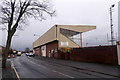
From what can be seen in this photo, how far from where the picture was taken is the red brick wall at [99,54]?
22286mm

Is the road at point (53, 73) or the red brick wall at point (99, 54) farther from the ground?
the red brick wall at point (99, 54)

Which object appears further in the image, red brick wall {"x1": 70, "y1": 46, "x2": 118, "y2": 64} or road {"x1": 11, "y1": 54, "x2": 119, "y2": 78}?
red brick wall {"x1": 70, "y1": 46, "x2": 118, "y2": 64}

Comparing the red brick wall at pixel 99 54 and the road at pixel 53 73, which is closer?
the road at pixel 53 73

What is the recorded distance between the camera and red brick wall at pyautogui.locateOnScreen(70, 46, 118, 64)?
2229 cm

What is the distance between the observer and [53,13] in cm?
2106

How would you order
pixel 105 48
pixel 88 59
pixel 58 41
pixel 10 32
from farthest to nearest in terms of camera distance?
pixel 58 41 < pixel 88 59 < pixel 105 48 < pixel 10 32

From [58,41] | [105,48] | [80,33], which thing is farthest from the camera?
[80,33]

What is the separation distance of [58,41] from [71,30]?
17.3ft

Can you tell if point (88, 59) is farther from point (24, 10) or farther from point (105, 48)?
point (24, 10)

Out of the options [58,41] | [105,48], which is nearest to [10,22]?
[105,48]

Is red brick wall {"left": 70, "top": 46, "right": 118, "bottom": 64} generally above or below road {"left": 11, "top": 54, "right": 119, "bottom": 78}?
above

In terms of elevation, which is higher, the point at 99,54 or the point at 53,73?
the point at 99,54

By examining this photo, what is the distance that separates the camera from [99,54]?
2536cm

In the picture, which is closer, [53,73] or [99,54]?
[53,73]
